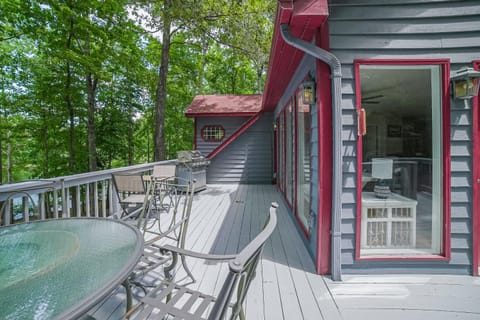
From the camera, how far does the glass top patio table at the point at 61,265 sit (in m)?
0.84

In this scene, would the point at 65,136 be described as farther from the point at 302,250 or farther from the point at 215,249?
the point at 302,250

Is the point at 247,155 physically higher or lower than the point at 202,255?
higher

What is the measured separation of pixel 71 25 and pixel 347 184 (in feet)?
33.5

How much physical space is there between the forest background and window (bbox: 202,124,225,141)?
1512 mm

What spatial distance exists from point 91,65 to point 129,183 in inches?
256

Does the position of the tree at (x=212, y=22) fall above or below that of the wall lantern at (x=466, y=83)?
above

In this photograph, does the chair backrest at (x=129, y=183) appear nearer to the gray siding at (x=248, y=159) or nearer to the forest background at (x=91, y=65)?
the gray siding at (x=248, y=159)

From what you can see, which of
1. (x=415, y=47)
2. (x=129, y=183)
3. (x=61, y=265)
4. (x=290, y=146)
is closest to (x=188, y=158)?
(x=129, y=183)

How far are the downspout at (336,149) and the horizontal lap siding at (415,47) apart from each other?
0.29 feet

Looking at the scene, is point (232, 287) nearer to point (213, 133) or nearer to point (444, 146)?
point (444, 146)

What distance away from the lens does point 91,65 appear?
314 inches

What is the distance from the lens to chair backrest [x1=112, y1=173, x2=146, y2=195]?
11.9ft

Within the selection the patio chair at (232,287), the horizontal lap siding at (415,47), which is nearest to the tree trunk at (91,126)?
the patio chair at (232,287)

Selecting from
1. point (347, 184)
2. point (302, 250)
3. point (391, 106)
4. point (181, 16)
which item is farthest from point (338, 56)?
point (181, 16)
